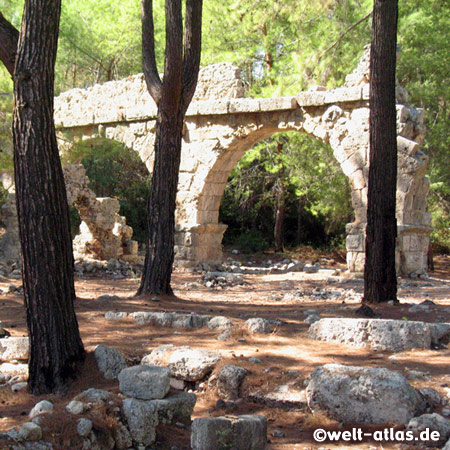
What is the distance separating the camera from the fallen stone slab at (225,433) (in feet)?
10.4

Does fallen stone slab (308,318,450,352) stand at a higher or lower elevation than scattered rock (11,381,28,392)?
higher

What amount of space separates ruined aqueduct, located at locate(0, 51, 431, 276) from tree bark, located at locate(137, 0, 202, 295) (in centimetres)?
466

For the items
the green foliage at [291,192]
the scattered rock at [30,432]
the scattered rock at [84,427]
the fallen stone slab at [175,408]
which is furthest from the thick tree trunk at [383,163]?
the green foliage at [291,192]

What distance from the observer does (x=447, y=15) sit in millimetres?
15547

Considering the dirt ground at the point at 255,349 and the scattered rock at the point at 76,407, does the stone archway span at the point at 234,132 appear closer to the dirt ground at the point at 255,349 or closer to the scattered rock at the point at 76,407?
the dirt ground at the point at 255,349

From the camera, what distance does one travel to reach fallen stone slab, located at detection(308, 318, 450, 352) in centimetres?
488

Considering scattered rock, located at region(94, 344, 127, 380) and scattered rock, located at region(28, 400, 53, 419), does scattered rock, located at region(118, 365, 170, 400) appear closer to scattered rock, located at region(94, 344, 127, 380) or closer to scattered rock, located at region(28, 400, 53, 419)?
scattered rock, located at region(28, 400, 53, 419)

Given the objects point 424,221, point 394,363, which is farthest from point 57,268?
point 424,221

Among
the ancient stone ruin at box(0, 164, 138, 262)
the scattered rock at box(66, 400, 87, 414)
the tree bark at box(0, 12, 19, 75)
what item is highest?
the tree bark at box(0, 12, 19, 75)

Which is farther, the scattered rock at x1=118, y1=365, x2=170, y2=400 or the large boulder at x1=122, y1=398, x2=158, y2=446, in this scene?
the scattered rock at x1=118, y1=365, x2=170, y2=400

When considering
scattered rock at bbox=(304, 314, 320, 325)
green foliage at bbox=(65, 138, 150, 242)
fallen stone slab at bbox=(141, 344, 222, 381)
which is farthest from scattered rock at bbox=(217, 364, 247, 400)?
green foliage at bbox=(65, 138, 150, 242)

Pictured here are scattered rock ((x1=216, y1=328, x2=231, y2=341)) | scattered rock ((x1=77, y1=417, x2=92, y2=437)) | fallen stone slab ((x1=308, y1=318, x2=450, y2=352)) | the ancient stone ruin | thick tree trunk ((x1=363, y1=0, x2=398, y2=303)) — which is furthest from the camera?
the ancient stone ruin

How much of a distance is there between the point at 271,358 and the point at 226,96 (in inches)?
370

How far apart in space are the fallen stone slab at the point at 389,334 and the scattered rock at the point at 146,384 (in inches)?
75.5
